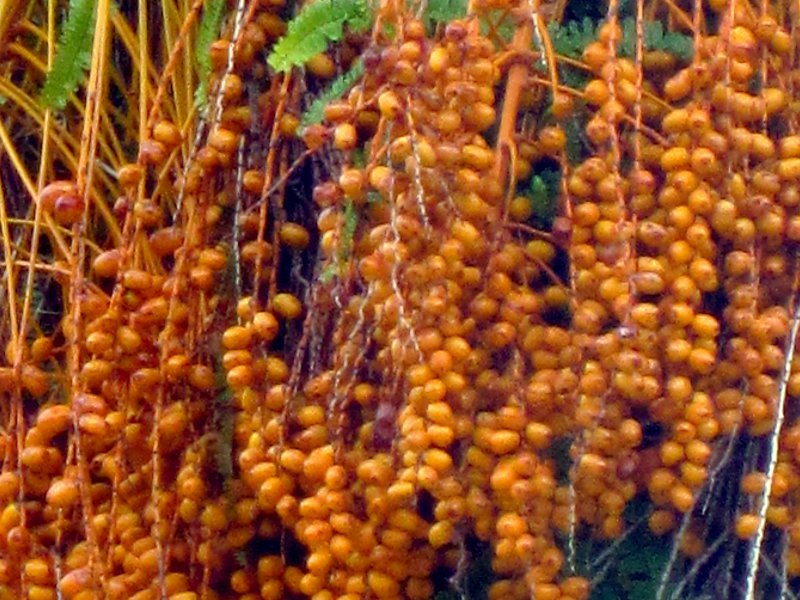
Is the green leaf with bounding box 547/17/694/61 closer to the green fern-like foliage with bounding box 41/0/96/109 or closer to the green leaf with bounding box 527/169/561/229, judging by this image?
the green leaf with bounding box 527/169/561/229

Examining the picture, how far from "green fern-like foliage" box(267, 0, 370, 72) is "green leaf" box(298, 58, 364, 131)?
3 centimetres

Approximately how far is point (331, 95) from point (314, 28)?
0.06 m

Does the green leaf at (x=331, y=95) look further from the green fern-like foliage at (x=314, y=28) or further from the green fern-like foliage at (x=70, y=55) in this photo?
Result: the green fern-like foliage at (x=70, y=55)

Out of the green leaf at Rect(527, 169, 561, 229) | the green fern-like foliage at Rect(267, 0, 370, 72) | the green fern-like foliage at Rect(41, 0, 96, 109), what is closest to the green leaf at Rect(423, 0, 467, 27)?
the green fern-like foliage at Rect(267, 0, 370, 72)

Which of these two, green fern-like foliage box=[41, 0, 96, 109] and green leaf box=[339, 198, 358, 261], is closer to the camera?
green leaf box=[339, 198, 358, 261]

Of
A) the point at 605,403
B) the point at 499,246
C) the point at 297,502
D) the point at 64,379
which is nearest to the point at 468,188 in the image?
the point at 499,246

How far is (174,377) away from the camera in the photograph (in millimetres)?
1132

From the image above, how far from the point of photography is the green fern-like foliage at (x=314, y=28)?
114cm

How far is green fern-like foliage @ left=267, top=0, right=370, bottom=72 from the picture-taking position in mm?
1145

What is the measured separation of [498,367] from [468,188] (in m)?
0.18

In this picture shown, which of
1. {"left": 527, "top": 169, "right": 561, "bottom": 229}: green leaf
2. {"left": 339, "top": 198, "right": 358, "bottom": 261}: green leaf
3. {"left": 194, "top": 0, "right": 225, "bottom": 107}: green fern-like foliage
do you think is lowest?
{"left": 339, "top": 198, "right": 358, "bottom": 261}: green leaf

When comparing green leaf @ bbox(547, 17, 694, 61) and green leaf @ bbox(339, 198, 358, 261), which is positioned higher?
green leaf @ bbox(547, 17, 694, 61)

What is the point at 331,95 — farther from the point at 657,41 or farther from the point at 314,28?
the point at 657,41

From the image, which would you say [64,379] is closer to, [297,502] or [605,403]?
[297,502]
